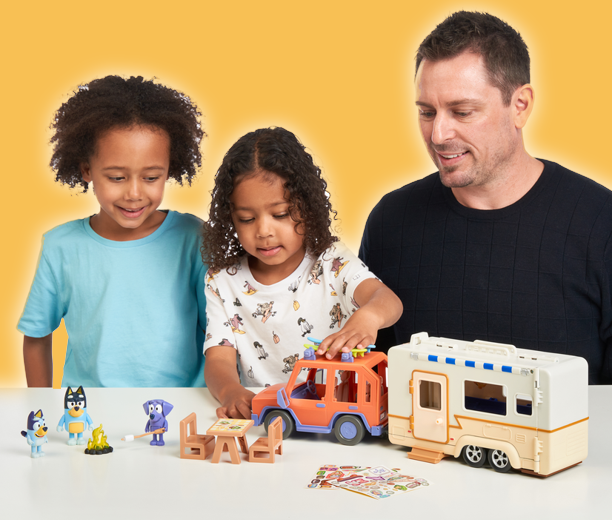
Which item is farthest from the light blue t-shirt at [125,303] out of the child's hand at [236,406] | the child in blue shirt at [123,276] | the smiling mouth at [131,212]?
the child's hand at [236,406]

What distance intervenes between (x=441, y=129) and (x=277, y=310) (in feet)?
2.30

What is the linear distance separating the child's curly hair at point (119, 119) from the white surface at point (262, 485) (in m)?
0.96

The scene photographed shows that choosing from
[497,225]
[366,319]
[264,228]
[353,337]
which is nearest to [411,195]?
[497,225]

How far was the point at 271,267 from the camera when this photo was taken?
212cm

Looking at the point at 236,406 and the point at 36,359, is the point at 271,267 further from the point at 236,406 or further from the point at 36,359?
the point at 36,359

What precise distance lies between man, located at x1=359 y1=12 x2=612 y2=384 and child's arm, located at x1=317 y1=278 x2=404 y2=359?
41 centimetres

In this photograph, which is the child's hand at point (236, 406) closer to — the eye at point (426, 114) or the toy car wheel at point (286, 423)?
the toy car wheel at point (286, 423)

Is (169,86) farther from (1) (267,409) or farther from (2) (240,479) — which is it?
(2) (240,479)

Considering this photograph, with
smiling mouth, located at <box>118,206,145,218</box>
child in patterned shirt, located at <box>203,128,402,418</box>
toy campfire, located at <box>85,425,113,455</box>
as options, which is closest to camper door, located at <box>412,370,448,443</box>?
child in patterned shirt, located at <box>203,128,402,418</box>

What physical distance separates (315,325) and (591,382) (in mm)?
912

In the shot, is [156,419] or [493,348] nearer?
[493,348]

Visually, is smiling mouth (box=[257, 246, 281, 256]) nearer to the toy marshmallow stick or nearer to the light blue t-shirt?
the light blue t-shirt

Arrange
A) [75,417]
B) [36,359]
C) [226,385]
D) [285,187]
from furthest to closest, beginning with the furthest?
[36,359] < [285,187] < [226,385] < [75,417]

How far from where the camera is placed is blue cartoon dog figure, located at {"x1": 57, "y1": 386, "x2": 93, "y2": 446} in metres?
1.54
